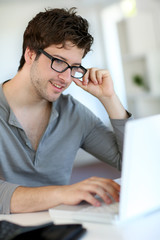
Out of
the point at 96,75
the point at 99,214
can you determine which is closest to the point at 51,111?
the point at 96,75

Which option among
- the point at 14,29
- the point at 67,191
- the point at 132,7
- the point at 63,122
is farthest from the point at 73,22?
the point at 132,7

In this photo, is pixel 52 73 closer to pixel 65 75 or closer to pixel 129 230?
pixel 65 75

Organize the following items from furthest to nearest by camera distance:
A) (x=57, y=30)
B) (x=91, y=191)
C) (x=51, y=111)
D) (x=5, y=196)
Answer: (x=51, y=111) → (x=57, y=30) → (x=5, y=196) → (x=91, y=191)

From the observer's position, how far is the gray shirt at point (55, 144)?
143 centimetres

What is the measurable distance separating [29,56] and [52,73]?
0.18 meters

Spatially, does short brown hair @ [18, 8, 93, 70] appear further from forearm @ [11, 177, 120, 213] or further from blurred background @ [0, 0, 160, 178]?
blurred background @ [0, 0, 160, 178]

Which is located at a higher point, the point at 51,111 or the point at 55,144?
the point at 51,111

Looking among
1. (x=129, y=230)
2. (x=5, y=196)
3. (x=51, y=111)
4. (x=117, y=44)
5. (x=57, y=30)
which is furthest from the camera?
(x=117, y=44)

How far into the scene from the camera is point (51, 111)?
157cm

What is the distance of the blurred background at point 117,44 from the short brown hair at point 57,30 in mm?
2923

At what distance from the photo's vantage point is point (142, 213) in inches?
34.4

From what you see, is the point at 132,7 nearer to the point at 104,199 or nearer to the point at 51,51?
the point at 51,51

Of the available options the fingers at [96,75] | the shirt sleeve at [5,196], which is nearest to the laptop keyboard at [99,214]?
the shirt sleeve at [5,196]

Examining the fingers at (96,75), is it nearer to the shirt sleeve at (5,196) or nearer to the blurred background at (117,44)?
the shirt sleeve at (5,196)
